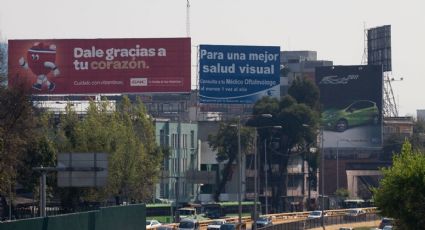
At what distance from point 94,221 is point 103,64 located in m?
74.7

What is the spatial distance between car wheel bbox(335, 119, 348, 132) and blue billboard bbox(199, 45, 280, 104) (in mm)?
29989

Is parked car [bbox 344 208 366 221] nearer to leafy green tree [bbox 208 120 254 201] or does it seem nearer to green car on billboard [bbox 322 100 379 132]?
leafy green tree [bbox 208 120 254 201]

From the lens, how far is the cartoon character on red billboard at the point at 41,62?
116 meters

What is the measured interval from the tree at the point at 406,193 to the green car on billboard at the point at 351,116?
99850mm

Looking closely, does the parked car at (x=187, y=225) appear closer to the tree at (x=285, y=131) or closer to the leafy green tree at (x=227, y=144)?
the leafy green tree at (x=227, y=144)

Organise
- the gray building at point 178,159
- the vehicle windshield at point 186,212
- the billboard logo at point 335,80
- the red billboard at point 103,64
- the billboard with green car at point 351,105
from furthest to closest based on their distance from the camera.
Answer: the billboard logo at point 335,80 < the billboard with green car at point 351,105 < the gray building at point 178,159 < the red billboard at point 103,64 < the vehicle windshield at point 186,212

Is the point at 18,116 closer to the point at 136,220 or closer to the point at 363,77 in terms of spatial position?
the point at 136,220

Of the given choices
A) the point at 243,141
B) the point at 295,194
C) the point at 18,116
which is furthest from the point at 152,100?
the point at 18,116

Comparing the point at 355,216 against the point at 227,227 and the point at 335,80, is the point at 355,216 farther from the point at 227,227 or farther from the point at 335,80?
the point at 335,80

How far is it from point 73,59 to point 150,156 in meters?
24.7

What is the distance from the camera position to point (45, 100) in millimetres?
118688

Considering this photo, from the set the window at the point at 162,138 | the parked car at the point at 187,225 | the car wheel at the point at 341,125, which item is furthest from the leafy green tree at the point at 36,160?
the car wheel at the point at 341,125

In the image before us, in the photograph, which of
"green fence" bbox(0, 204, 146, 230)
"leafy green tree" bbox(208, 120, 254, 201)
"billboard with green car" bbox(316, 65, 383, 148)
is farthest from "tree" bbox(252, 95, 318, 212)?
"green fence" bbox(0, 204, 146, 230)

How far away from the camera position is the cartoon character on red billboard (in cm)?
11650
